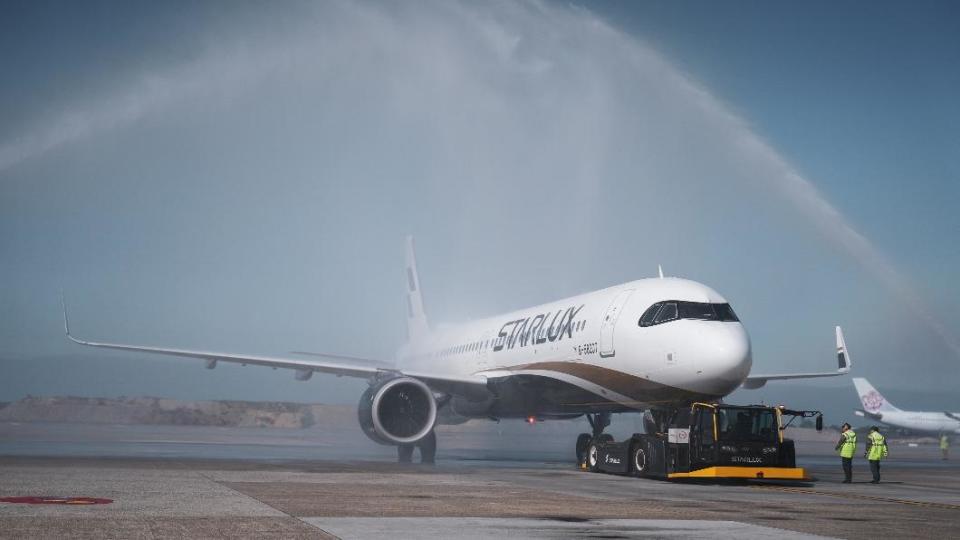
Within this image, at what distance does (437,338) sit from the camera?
38.6m

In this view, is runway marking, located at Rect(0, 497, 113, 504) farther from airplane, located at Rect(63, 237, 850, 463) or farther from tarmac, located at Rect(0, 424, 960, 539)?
airplane, located at Rect(63, 237, 850, 463)

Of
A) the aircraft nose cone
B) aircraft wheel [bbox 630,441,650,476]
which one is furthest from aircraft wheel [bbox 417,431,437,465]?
the aircraft nose cone

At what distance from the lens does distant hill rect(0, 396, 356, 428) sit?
9560cm

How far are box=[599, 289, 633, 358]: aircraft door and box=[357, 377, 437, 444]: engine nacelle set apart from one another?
18.3 ft

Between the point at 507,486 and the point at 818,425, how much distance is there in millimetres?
6919

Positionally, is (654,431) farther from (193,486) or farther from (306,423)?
(306,423)

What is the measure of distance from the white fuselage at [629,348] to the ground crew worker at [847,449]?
13.8ft

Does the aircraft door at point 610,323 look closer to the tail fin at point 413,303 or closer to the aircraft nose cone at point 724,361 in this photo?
the aircraft nose cone at point 724,361

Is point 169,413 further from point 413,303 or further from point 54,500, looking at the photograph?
point 54,500

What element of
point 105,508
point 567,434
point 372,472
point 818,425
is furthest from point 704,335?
point 567,434

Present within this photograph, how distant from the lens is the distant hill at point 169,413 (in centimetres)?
9560

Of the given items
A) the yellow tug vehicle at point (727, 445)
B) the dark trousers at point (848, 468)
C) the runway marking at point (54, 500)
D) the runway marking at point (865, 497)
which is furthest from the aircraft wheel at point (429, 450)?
the runway marking at point (54, 500)

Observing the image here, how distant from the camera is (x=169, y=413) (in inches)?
3821

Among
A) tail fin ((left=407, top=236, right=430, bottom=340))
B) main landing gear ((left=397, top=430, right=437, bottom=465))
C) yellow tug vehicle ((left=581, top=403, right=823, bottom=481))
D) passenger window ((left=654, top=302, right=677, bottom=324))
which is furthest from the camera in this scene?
Answer: tail fin ((left=407, top=236, right=430, bottom=340))
